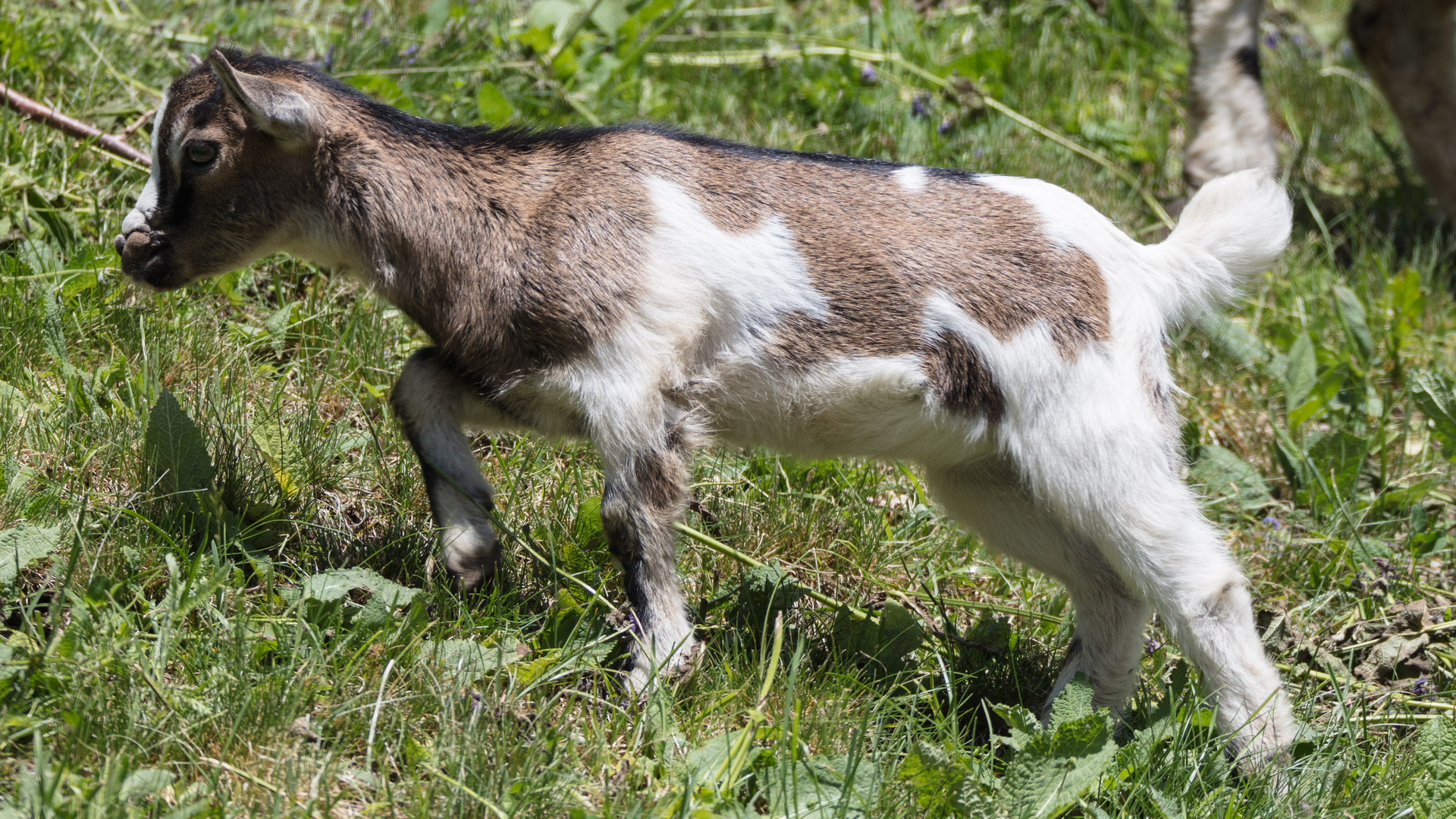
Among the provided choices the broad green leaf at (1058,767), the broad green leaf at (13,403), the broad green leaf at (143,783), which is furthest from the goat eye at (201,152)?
the broad green leaf at (1058,767)

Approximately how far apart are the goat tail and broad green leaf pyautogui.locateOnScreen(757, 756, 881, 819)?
134 cm

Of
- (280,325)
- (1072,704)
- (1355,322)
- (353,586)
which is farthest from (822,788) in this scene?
(1355,322)

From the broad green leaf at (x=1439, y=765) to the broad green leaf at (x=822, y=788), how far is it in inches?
50.7

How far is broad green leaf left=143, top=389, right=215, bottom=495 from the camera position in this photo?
3090 mm

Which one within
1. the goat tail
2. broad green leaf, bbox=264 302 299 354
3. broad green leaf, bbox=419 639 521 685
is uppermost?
the goat tail

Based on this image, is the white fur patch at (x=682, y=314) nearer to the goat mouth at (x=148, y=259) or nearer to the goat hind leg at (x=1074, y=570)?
the goat hind leg at (x=1074, y=570)

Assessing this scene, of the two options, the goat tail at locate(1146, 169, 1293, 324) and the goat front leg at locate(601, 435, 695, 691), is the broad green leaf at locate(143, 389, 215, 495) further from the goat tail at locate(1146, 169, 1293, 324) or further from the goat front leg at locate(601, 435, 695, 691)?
the goat tail at locate(1146, 169, 1293, 324)

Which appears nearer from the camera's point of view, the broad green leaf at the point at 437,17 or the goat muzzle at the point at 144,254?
the goat muzzle at the point at 144,254

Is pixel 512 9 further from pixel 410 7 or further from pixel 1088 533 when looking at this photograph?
pixel 1088 533

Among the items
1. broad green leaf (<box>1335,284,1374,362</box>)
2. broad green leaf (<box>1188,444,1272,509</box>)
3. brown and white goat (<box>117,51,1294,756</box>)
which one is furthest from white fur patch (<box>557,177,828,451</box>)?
broad green leaf (<box>1335,284,1374,362</box>)

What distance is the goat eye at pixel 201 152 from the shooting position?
113 inches

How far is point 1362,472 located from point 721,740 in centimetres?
291

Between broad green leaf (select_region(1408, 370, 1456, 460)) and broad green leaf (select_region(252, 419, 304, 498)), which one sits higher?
broad green leaf (select_region(252, 419, 304, 498))

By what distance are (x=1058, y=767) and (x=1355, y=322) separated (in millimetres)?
3018
